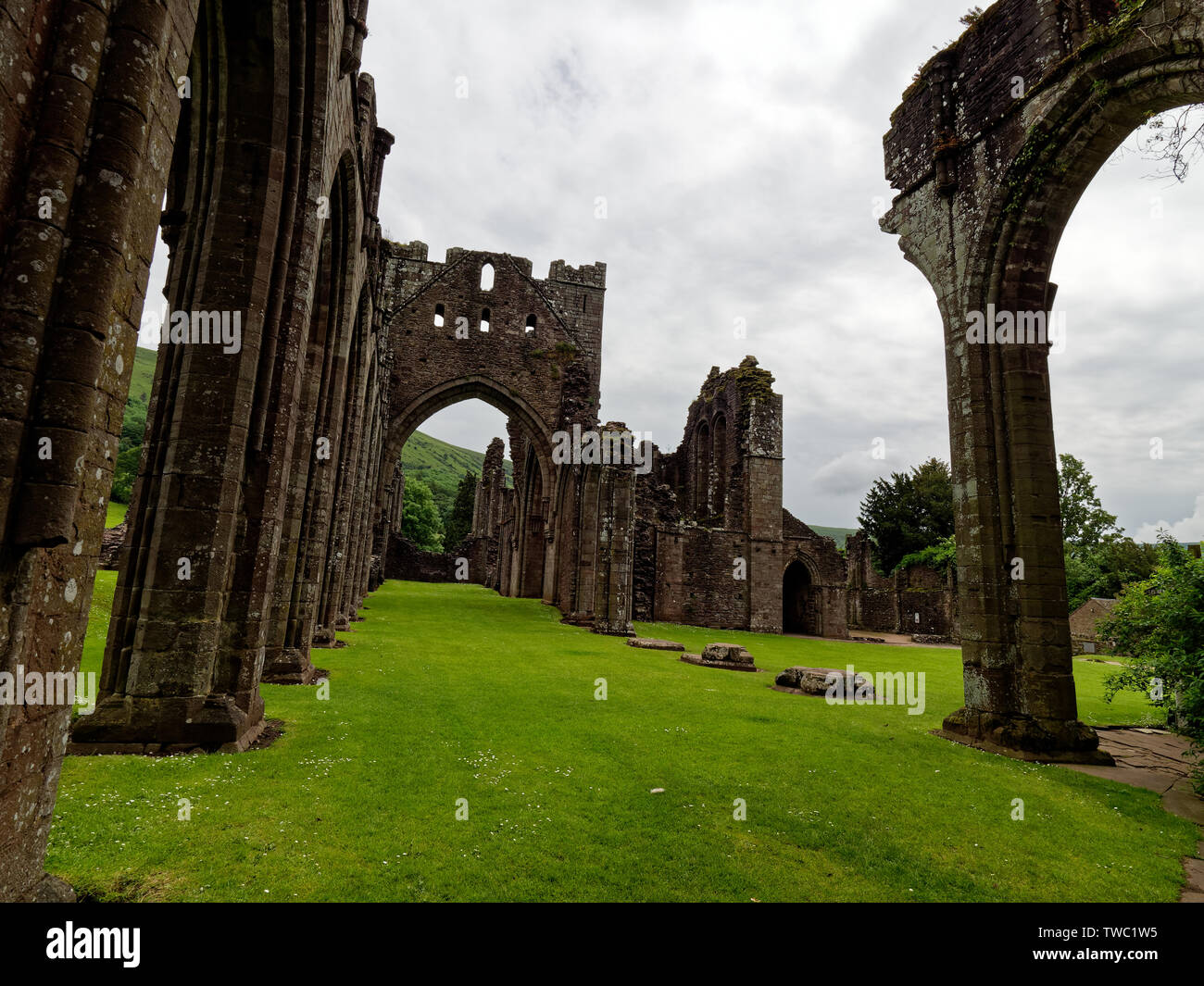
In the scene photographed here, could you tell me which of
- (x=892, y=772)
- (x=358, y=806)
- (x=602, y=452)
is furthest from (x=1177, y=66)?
(x=602, y=452)

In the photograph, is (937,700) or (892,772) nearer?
(892,772)

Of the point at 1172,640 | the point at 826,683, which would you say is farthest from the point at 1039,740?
the point at 826,683

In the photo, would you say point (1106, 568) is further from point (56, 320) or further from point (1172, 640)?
point (56, 320)

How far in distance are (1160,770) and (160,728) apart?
949 centimetres

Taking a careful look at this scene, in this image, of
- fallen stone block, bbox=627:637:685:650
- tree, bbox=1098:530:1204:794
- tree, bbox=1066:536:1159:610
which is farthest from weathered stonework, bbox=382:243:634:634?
tree, bbox=1066:536:1159:610

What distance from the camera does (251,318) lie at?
16.8 feet

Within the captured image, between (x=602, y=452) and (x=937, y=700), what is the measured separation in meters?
10.7

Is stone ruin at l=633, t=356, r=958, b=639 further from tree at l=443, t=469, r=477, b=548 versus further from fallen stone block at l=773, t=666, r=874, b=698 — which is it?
tree at l=443, t=469, r=477, b=548

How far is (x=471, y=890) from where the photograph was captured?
2.89 metres

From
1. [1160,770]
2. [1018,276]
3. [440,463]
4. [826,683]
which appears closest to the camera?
[1160,770]

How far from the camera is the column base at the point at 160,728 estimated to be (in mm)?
4465

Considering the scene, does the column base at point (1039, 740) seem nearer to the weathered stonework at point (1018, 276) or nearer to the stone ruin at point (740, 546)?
the weathered stonework at point (1018, 276)

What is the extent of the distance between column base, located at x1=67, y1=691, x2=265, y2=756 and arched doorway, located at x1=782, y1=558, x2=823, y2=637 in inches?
881
